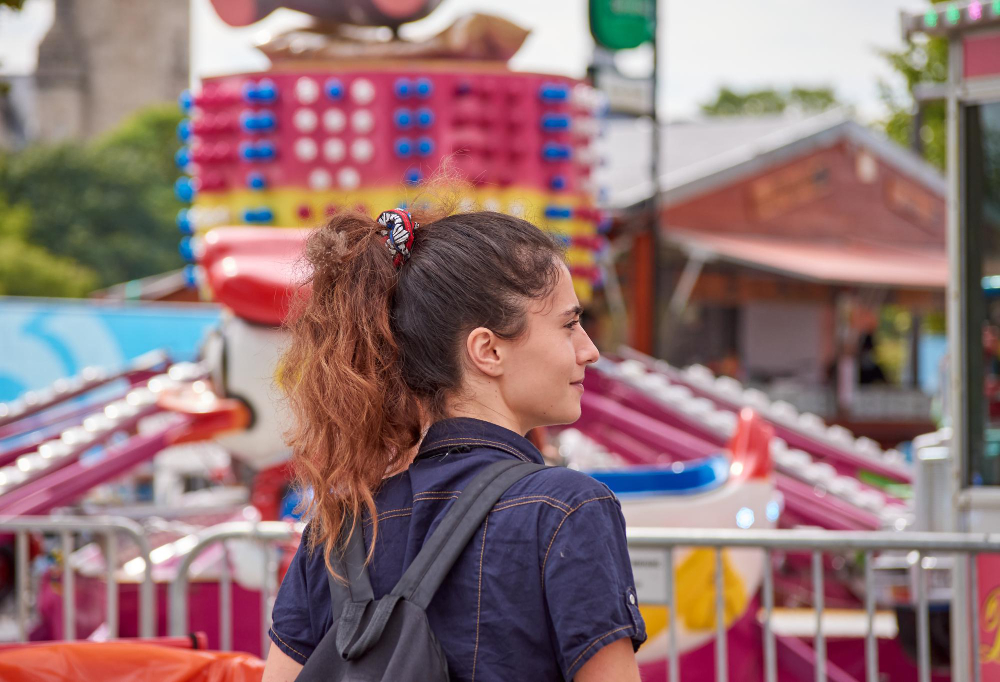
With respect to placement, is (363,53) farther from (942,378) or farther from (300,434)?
(300,434)

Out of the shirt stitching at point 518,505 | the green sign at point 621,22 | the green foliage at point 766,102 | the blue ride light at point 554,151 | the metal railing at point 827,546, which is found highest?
the green foliage at point 766,102

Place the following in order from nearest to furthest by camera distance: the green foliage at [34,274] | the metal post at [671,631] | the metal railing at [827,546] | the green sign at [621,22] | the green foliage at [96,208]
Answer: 1. the metal railing at [827,546]
2. the metal post at [671,631]
3. the green sign at [621,22]
4. the green foliage at [34,274]
5. the green foliage at [96,208]

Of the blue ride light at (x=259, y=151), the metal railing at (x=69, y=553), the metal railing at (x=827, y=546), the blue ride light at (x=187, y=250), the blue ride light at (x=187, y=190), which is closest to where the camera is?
the metal railing at (x=827, y=546)

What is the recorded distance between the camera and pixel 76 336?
12.4 meters

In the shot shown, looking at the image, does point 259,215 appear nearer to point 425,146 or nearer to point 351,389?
point 425,146

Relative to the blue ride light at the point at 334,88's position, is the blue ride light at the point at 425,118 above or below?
below

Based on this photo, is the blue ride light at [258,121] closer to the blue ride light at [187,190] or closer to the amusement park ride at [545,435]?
the amusement park ride at [545,435]

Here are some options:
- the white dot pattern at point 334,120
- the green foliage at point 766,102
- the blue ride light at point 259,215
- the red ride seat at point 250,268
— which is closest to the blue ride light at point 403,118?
the white dot pattern at point 334,120

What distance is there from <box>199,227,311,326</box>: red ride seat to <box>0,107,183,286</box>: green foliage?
3891cm

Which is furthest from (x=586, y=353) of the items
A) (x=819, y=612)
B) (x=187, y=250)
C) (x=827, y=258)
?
(x=827, y=258)

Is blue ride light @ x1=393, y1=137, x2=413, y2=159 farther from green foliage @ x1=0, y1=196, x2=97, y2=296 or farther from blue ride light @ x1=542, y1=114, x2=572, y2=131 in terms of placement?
green foliage @ x1=0, y1=196, x2=97, y2=296

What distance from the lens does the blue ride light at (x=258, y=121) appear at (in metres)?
7.32

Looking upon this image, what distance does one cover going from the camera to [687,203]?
60.9 ft

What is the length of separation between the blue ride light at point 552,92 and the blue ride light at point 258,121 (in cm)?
176
